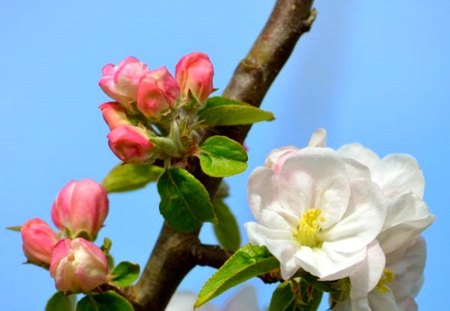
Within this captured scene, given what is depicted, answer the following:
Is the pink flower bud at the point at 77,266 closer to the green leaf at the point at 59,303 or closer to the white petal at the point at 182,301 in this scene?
the green leaf at the point at 59,303

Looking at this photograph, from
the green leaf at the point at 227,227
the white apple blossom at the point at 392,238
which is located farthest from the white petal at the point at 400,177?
the green leaf at the point at 227,227

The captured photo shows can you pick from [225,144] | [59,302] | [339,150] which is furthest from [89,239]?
[339,150]

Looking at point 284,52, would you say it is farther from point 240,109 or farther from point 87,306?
point 87,306

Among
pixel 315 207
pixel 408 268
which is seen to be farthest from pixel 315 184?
pixel 408 268

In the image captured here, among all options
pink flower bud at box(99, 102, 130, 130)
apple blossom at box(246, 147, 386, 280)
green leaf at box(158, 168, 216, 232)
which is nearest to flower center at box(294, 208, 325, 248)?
apple blossom at box(246, 147, 386, 280)

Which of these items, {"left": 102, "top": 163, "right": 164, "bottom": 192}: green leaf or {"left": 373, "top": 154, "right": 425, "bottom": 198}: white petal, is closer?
{"left": 373, "top": 154, "right": 425, "bottom": 198}: white petal

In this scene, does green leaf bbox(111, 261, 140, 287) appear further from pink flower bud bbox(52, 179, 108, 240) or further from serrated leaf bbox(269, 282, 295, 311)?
serrated leaf bbox(269, 282, 295, 311)
